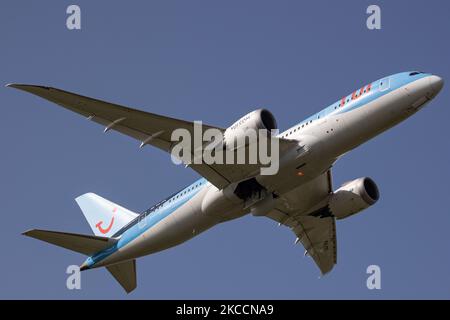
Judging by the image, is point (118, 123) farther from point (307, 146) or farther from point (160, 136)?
point (307, 146)

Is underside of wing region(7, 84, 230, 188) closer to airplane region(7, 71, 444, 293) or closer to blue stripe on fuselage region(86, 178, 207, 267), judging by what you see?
airplane region(7, 71, 444, 293)

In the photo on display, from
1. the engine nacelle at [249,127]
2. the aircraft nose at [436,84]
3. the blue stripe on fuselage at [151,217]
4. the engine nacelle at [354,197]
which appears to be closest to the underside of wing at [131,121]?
the engine nacelle at [249,127]

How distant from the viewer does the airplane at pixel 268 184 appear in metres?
38.8

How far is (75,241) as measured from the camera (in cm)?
4522

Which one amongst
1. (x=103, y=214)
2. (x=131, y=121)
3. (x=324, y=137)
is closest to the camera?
(x=324, y=137)

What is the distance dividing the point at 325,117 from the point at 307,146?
1666 millimetres

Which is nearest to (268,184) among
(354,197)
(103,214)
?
(354,197)

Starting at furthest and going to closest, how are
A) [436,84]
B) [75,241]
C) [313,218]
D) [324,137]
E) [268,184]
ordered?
1. [313,218]
2. [75,241]
3. [268,184]
4. [324,137]
5. [436,84]

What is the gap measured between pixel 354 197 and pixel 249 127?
886 centimetres

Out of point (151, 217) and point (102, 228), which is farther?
point (102, 228)

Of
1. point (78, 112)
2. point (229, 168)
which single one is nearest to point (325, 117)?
point (229, 168)

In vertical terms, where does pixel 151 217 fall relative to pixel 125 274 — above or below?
above

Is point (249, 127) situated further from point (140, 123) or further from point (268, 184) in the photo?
point (140, 123)

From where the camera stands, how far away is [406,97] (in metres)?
38.5
